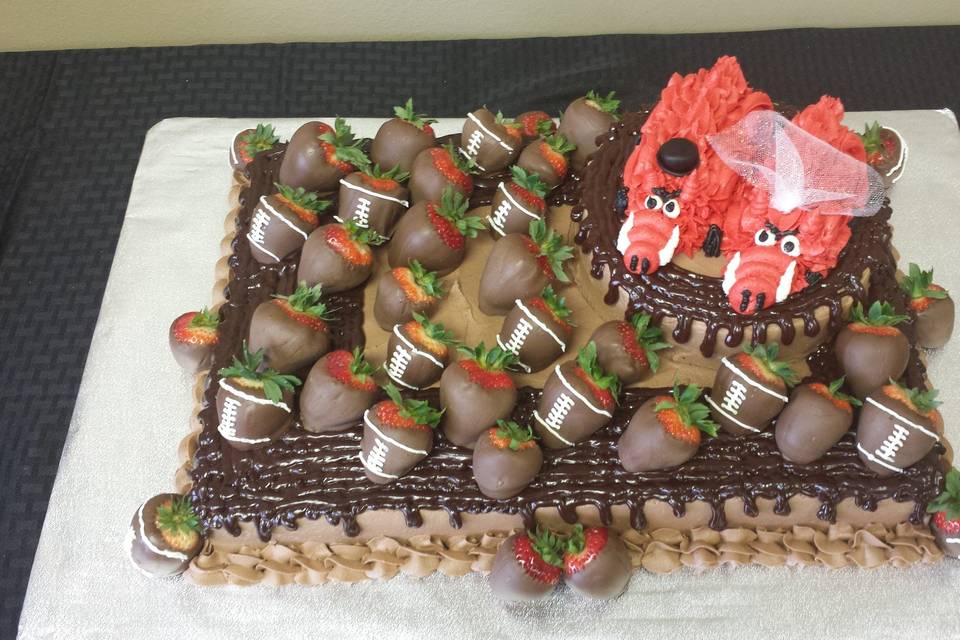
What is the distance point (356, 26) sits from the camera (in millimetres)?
4070

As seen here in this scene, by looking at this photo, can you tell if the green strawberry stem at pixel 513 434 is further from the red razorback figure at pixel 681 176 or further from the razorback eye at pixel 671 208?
the razorback eye at pixel 671 208

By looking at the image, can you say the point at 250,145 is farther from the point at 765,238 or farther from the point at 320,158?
the point at 765,238

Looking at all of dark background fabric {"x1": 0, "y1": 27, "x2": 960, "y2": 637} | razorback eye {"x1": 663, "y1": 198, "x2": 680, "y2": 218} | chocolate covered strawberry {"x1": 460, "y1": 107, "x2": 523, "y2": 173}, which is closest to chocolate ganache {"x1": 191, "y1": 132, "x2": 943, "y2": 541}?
razorback eye {"x1": 663, "y1": 198, "x2": 680, "y2": 218}

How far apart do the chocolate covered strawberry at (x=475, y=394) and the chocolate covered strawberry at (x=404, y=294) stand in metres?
0.24

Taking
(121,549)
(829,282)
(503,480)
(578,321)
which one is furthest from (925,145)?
(121,549)

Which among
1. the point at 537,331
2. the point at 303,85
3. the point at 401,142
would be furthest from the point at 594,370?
the point at 303,85

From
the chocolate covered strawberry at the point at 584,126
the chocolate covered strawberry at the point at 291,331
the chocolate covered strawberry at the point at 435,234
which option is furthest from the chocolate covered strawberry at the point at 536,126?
the chocolate covered strawberry at the point at 291,331

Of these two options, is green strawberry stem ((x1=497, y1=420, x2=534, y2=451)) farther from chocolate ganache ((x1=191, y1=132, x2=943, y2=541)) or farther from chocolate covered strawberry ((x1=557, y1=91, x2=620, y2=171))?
chocolate covered strawberry ((x1=557, y1=91, x2=620, y2=171))

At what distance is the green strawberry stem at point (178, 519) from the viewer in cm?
224

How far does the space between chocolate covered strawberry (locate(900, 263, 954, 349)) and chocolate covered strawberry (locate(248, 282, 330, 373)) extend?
5.31ft

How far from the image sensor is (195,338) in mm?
2525

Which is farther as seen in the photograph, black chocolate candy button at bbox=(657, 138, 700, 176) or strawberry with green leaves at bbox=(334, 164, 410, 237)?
strawberry with green leaves at bbox=(334, 164, 410, 237)

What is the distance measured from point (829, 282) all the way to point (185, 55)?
3.01 meters

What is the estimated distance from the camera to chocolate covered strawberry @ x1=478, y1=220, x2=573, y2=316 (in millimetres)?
2352
